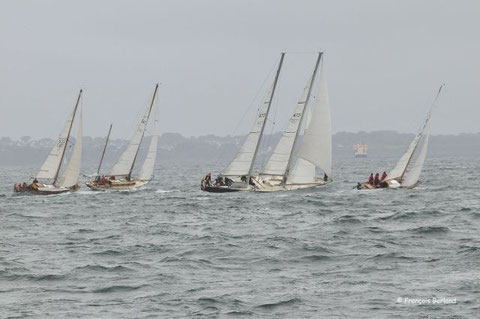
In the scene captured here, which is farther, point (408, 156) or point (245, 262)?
point (408, 156)

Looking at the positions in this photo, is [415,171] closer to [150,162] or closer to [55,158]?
[150,162]

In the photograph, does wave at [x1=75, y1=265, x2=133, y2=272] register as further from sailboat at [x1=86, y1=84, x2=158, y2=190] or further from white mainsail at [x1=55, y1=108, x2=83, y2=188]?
sailboat at [x1=86, y1=84, x2=158, y2=190]

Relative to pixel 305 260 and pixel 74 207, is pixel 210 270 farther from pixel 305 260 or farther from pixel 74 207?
pixel 74 207

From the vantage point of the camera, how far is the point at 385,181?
175 feet

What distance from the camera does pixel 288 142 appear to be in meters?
53.2

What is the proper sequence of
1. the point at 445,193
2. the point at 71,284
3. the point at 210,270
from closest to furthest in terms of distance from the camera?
the point at 71,284 < the point at 210,270 < the point at 445,193

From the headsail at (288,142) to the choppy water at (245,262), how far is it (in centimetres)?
1199

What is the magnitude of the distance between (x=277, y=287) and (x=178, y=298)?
2.42m

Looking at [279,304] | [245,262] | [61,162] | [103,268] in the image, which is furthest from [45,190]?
[279,304]

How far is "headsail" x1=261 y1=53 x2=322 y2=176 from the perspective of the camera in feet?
175

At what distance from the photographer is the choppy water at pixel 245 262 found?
17.2 meters

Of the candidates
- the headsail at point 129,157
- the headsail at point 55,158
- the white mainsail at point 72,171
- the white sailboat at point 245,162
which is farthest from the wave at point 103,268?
the headsail at point 129,157

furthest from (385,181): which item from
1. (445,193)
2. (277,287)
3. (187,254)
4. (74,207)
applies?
(277,287)

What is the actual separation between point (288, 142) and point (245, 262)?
101 ft
